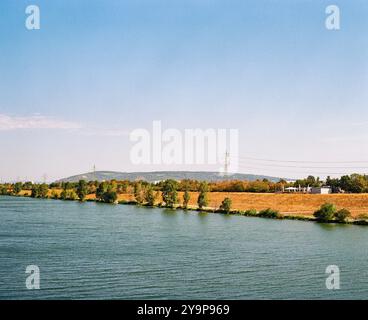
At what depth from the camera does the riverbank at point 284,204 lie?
32.8 meters

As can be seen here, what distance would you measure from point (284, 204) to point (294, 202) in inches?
31.7

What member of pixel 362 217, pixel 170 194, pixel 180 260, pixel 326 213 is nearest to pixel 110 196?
pixel 170 194

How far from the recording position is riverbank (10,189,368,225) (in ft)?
108

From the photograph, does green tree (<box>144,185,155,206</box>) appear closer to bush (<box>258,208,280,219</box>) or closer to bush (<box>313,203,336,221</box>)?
bush (<box>258,208,280,219</box>)

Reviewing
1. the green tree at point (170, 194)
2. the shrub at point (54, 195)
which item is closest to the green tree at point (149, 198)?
the green tree at point (170, 194)

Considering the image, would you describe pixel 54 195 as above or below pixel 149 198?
below

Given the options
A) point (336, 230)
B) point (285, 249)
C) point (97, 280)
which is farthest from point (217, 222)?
point (97, 280)

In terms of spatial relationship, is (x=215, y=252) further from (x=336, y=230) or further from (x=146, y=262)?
(x=336, y=230)

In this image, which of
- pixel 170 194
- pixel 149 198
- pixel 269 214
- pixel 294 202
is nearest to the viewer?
pixel 269 214

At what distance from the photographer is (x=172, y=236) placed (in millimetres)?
21766

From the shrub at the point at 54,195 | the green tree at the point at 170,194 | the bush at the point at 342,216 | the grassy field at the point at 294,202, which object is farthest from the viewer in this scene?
the shrub at the point at 54,195

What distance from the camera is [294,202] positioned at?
39.3 m

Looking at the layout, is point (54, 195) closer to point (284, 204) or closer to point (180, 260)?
point (284, 204)

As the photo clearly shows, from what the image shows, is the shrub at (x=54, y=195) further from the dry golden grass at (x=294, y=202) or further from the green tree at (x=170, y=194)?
the green tree at (x=170, y=194)
